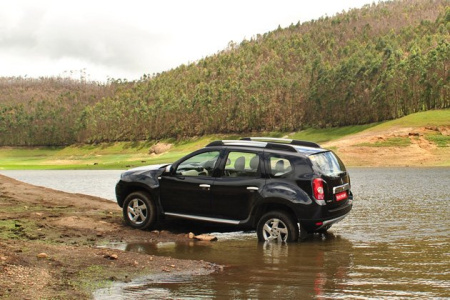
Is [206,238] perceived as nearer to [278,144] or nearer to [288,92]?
[278,144]

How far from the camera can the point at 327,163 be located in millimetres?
11117

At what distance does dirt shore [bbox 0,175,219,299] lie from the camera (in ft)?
22.5

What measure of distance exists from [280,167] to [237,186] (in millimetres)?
925

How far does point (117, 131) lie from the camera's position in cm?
15400

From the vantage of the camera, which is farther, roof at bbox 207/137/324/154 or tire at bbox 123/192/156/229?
tire at bbox 123/192/156/229

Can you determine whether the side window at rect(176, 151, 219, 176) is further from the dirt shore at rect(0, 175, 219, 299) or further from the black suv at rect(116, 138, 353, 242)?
the dirt shore at rect(0, 175, 219, 299)

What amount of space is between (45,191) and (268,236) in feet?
33.8

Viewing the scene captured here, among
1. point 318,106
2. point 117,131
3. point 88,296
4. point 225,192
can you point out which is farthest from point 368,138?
point 117,131

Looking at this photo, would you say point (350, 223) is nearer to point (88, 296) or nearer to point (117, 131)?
point (88, 296)

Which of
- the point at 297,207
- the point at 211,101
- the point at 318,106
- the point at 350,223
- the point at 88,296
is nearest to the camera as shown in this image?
the point at 88,296

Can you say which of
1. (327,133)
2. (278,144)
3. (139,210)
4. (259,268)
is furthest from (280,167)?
(327,133)

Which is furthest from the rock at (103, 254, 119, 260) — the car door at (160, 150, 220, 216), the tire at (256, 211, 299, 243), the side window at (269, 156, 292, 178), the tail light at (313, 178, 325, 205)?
the tail light at (313, 178, 325, 205)

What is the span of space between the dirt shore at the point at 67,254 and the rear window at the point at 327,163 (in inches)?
121

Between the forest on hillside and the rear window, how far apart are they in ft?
274
